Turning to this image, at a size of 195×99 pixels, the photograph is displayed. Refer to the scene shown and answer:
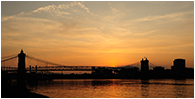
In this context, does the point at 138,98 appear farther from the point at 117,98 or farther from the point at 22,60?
the point at 22,60

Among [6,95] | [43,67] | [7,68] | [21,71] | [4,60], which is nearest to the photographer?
[6,95]

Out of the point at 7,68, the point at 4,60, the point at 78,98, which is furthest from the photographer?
the point at 7,68

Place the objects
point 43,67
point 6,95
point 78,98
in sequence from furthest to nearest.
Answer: point 43,67
point 78,98
point 6,95

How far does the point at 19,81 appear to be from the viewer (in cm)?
8638

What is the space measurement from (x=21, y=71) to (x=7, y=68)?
5717 cm

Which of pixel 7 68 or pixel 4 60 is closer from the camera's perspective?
pixel 4 60

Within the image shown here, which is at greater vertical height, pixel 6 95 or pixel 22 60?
pixel 22 60

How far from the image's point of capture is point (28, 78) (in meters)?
157

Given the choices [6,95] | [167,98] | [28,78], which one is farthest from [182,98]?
[28,78]

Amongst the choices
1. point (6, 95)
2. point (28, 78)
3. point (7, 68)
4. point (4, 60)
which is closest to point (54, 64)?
point (28, 78)

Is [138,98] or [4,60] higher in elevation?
[4,60]

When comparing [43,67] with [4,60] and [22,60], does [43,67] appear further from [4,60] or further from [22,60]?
[22,60]

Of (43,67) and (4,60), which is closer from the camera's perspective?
(4,60)

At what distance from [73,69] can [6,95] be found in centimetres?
14047
